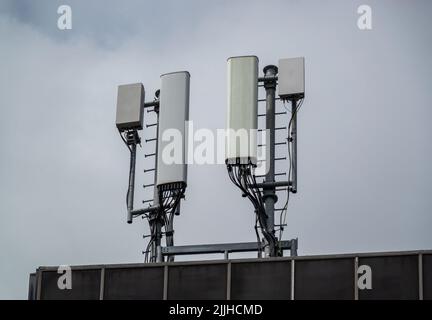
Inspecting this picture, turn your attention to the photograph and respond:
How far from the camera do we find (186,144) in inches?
3105

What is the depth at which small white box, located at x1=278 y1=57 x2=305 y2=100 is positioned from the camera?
7825 centimetres

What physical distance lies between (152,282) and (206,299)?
2.73m

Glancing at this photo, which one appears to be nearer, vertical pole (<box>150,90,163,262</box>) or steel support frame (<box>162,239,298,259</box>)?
steel support frame (<box>162,239,298,259</box>)

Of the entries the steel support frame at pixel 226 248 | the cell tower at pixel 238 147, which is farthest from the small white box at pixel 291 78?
the steel support frame at pixel 226 248

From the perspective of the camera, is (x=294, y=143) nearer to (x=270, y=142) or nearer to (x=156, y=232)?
(x=270, y=142)

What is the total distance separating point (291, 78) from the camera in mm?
78750

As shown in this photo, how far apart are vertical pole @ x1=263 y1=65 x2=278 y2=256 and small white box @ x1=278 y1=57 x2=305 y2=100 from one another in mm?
940

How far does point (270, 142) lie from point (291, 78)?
3.00m

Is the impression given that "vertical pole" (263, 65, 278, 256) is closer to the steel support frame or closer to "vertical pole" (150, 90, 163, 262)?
the steel support frame

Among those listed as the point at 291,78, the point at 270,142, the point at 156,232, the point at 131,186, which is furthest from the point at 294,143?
the point at 131,186

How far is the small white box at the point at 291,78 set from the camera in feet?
257

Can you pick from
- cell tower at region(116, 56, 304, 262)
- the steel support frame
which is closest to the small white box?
cell tower at region(116, 56, 304, 262)

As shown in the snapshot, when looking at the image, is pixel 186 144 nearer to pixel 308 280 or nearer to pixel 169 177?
pixel 169 177
